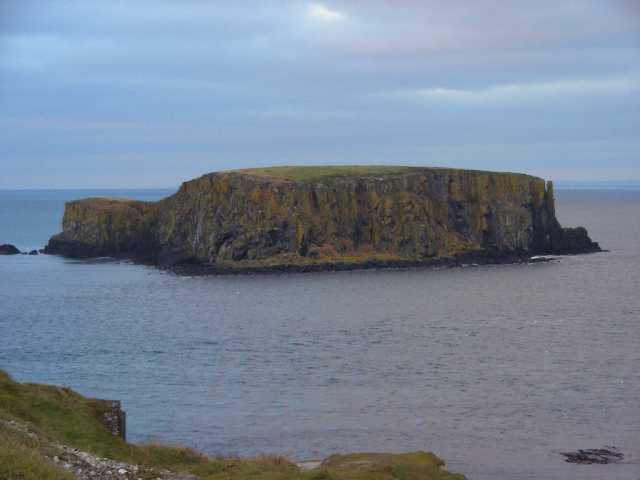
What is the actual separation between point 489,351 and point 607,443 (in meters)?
23.6

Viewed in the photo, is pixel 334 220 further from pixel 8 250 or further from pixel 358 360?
pixel 358 360

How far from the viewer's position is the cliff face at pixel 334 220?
130250 millimetres

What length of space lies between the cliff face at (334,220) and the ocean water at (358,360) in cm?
1412

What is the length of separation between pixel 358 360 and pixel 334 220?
70.8 metres

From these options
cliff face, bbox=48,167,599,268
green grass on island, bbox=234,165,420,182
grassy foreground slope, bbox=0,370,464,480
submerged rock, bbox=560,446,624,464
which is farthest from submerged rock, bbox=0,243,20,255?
submerged rock, bbox=560,446,624,464

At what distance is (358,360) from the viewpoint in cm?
6341

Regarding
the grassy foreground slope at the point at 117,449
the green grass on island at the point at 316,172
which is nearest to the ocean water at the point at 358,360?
the grassy foreground slope at the point at 117,449

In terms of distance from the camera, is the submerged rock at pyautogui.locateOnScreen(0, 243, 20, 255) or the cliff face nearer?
the cliff face

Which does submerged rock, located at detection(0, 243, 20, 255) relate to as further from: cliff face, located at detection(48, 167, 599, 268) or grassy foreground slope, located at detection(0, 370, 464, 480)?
grassy foreground slope, located at detection(0, 370, 464, 480)

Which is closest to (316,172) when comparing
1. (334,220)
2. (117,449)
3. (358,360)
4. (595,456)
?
(334,220)

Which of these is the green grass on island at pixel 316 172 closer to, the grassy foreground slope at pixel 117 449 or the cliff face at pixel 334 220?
the cliff face at pixel 334 220

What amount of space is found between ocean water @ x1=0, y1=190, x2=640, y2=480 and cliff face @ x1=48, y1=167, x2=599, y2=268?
46.3 feet

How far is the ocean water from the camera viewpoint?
44750 millimetres

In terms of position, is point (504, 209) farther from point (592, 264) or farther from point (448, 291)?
point (448, 291)
